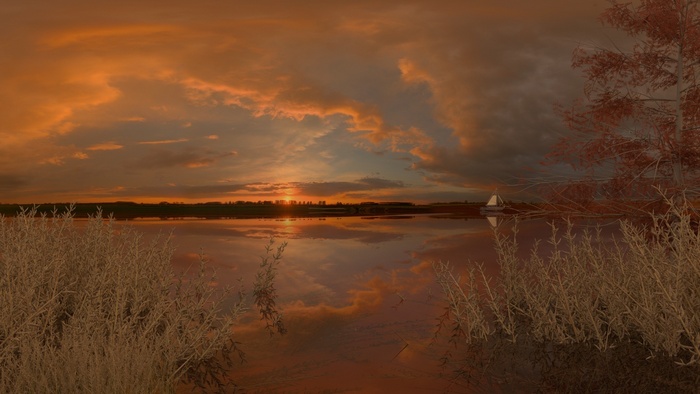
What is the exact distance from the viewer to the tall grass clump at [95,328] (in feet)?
20.0

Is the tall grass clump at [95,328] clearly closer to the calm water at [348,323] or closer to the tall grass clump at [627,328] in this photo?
the calm water at [348,323]

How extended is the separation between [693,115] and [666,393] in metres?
8.84

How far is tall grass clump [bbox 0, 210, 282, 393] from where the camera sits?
6086 mm

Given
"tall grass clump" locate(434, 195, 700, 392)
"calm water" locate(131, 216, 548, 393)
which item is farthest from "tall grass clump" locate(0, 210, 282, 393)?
"tall grass clump" locate(434, 195, 700, 392)

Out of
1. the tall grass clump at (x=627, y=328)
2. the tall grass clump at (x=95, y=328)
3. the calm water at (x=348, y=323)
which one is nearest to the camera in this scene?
the tall grass clump at (x=95, y=328)

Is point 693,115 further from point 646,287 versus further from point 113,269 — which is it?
point 113,269

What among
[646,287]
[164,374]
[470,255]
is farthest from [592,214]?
[470,255]

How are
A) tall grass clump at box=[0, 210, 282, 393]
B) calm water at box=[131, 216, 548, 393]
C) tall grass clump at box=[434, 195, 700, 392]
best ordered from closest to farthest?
tall grass clump at box=[0, 210, 282, 393] → tall grass clump at box=[434, 195, 700, 392] → calm water at box=[131, 216, 548, 393]

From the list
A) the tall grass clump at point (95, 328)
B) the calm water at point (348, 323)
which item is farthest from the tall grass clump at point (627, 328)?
the tall grass clump at point (95, 328)

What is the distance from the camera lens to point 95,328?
7.05 metres

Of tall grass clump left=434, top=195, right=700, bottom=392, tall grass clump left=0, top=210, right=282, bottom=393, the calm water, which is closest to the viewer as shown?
tall grass clump left=0, top=210, right=282, bottom=393

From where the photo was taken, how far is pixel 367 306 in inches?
492

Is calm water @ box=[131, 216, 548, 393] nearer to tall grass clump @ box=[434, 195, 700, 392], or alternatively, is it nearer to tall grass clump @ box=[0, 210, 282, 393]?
tall grass clump @ box=[0, 210, 282, 393]

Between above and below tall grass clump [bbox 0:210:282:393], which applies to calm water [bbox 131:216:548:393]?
below
